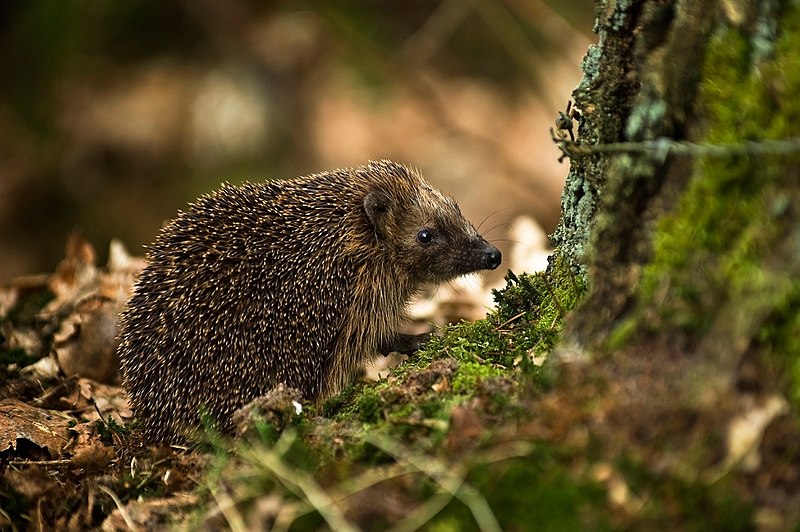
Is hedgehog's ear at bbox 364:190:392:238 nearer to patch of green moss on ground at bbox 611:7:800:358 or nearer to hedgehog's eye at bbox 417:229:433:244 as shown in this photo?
hedgehog's eye at bbox 417:229:433:244

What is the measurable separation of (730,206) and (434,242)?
3377 millimetres

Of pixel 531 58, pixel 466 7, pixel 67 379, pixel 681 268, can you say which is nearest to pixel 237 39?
pixel 466 7

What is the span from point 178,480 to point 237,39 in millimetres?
8972

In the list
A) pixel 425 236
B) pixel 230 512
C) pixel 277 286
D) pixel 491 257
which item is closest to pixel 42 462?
pixel 277 286

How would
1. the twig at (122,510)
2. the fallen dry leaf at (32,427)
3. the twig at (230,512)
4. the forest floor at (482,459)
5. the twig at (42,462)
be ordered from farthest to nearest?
the fallen dry leaf at (32,427) < the twig at (42,462) < the twig at (122,510) < the twig at (230,512) < the forest floor at (482,459)

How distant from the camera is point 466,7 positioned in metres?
11.2

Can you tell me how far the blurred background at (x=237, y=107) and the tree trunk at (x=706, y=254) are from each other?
805 centimetres

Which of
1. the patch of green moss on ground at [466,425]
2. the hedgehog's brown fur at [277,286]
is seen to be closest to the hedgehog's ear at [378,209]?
the hedgehog's brown fur at [277,286]

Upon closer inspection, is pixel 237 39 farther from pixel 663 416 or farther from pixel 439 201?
pixel 663 416

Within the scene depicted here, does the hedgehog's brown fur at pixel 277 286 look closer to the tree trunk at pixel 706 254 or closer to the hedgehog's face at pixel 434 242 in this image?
the hedgehog's face at pixel 434 242

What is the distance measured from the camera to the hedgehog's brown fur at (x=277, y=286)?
14.9 feet

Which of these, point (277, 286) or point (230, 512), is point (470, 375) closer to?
point (230, 512)

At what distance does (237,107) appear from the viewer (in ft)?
36.8

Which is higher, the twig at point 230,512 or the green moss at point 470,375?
the green moss at point 470,375
